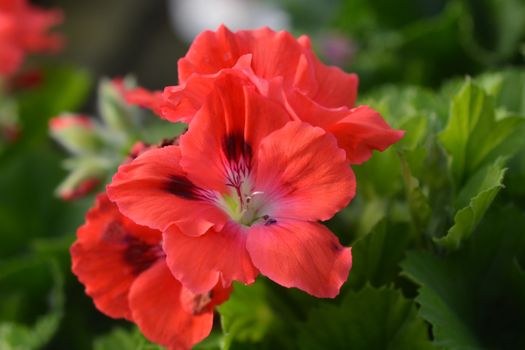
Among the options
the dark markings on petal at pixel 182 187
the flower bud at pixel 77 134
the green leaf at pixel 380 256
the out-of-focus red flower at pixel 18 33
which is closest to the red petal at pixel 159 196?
the dark markings on petal at pixel 182 187

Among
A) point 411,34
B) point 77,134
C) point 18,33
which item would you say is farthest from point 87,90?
point 411,34

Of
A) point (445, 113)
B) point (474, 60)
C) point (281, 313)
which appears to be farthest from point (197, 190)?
point (474, 60)

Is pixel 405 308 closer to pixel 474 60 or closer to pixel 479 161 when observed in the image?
pixel 479 161

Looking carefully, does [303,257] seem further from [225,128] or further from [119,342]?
[119,342]

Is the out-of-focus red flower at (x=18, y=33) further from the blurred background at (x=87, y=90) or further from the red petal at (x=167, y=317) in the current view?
the red petal at (x=167, y=317)

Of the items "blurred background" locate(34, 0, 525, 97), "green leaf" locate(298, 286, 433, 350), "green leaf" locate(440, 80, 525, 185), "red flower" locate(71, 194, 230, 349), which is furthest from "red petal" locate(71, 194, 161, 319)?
"blurred background" locate(34, 0, 525, 97)

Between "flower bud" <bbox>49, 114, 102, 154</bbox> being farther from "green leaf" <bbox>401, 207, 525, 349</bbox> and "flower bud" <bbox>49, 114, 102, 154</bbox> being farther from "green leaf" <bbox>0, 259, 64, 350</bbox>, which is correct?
"green leaf" <bbox>401, 207, 525, 349</bbox>
